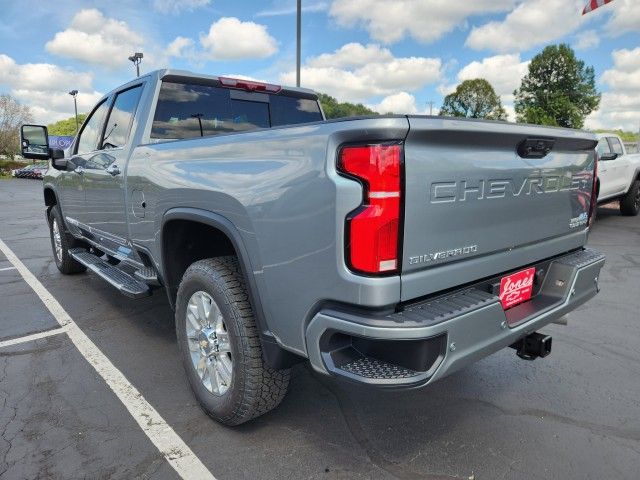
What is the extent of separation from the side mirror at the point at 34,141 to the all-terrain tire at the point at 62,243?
0.77 meters

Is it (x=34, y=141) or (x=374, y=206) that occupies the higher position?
(x=34, y=141)

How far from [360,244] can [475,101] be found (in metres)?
61.1

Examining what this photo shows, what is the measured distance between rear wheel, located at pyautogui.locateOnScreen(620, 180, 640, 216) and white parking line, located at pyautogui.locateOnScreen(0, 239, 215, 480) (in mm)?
11136

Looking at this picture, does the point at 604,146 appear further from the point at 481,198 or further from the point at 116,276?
the point at 116,276

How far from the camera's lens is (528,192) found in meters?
2.39

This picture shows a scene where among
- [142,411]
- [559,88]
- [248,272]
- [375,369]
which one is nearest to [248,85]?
[248,272]

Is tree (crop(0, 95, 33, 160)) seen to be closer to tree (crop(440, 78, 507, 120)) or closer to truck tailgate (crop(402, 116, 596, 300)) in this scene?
tree (crop(440, 78, 507, 120))

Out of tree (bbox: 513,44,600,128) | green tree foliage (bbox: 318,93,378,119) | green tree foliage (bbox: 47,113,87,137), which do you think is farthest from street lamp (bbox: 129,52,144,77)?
green tree foliage (bbox: 47,113,87,137)

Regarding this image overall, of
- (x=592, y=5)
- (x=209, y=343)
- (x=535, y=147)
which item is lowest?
(x=209, y=343)

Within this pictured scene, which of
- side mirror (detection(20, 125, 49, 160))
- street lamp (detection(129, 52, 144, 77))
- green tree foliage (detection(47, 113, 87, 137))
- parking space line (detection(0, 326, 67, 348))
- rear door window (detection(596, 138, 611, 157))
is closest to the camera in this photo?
parking space line (detection(0, 326, 67, 348))

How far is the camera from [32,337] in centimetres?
398

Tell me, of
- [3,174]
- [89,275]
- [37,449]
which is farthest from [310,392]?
[3,174]

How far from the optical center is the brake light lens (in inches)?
153

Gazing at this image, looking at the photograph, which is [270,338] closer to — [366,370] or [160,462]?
[366,370]
